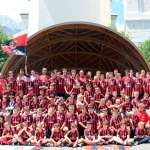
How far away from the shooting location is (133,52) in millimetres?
26016

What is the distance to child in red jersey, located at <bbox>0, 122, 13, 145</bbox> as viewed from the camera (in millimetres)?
16469

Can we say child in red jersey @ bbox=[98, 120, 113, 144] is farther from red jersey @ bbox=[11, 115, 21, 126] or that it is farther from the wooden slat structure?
the wooden slat structure

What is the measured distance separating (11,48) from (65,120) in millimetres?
5841

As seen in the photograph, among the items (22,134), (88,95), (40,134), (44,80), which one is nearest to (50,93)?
(44,80)

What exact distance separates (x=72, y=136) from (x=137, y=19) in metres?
127

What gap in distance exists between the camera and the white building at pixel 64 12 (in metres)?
34.6

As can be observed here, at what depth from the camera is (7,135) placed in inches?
653

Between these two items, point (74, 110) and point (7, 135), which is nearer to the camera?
point (7, 135)

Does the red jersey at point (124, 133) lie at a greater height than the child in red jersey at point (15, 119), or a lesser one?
lesser

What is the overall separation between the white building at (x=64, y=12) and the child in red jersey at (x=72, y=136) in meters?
19.0

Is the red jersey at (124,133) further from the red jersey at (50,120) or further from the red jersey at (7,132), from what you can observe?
the red jersey at (7,132)

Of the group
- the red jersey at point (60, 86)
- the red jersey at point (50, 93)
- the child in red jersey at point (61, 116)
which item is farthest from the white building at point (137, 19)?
the child in red jersey at point (61, 116)

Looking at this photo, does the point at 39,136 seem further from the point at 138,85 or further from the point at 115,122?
the point at 138,85

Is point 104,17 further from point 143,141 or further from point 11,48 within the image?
point 143,141
